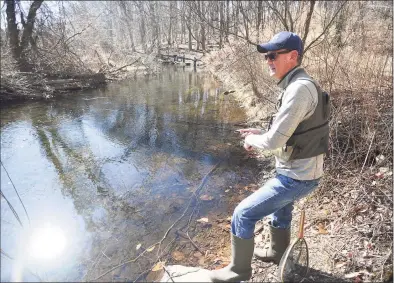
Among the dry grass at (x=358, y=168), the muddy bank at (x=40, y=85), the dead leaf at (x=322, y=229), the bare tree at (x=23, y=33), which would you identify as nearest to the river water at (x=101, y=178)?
the muddy bank at (x=40, y=85)

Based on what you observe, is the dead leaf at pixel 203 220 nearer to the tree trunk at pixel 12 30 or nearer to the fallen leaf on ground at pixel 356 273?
the fallen leaf on ground at pixel 356 273

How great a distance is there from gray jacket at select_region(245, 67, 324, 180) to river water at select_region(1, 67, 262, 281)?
2.37 m

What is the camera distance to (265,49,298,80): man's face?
2.39 metres

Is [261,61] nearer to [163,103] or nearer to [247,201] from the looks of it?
[163,103]

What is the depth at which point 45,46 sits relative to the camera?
17781 mm

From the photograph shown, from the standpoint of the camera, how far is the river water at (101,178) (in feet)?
13.4

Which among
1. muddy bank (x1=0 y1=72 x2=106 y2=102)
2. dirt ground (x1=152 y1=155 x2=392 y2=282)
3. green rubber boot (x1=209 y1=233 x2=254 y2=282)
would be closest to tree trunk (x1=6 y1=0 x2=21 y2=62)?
muddy bank (x1=0 y1=72 x2=106 y2=102)

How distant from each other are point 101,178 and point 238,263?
443 cm

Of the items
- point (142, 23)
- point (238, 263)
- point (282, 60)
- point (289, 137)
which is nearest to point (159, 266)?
point (238, 263)

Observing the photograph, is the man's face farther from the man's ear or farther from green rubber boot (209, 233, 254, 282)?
green rubber boot (209, 233, 254, 282)

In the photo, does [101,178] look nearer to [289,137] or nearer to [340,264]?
[340,264]

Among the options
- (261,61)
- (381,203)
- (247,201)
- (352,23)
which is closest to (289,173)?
(247,201)

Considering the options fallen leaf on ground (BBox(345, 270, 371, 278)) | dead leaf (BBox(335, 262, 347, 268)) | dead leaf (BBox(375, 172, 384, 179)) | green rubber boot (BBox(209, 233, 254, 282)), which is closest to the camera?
green rubber boot (BBox(209, 233, 254, 282))

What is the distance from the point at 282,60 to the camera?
7.96 ft
